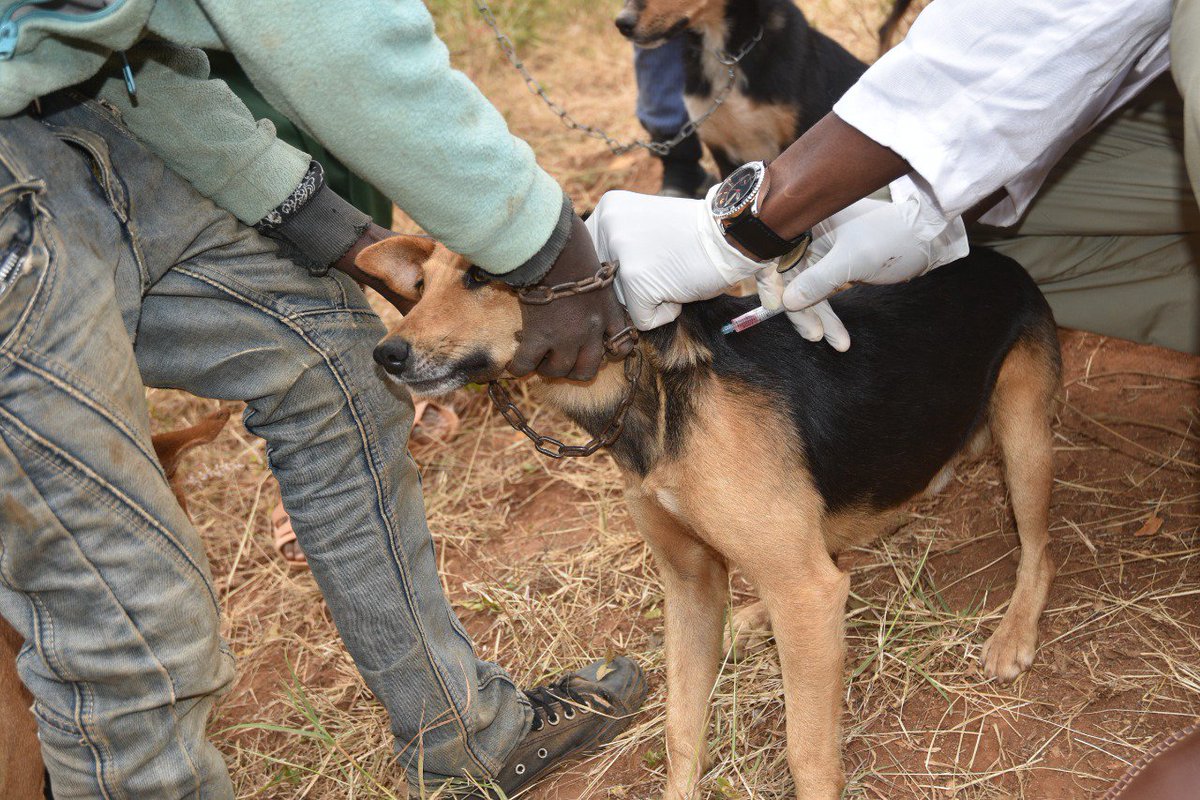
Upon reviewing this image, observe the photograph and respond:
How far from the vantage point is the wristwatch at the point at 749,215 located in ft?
7.82

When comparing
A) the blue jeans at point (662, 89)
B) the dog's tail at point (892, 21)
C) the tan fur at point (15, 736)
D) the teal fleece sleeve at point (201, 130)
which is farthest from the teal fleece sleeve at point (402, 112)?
the blue jeans at point (662, 89)

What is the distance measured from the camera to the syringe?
109 inches

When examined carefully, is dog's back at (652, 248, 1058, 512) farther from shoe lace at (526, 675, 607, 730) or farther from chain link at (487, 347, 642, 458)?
shoe lace at (526, 675, 607, 730)


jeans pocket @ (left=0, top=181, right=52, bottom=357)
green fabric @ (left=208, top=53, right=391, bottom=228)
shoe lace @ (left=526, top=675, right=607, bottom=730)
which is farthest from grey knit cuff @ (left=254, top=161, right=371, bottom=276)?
shoe lace @ (left=526, top=675, right=607, bottom=730)

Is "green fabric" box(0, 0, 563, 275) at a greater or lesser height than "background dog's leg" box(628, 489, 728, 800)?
greater

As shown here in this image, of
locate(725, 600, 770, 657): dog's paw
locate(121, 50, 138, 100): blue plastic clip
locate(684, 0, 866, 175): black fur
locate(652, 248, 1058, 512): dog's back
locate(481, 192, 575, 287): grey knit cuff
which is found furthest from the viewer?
locate(684, 0, 866, 175): black fur

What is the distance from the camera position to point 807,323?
278cm

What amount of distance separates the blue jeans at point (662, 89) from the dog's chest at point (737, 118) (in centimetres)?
65

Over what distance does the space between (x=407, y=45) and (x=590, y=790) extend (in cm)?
231

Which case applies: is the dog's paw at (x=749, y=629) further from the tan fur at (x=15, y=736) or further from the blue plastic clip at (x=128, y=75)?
the blue plastic clip at (x=128, y=75)

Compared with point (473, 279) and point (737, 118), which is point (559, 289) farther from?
point (737, 118)

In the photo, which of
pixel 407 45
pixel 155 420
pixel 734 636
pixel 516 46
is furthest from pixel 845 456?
pixel 516 46

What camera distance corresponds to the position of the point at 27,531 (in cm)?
183

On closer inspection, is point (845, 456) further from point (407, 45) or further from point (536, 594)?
point (407, 45)
